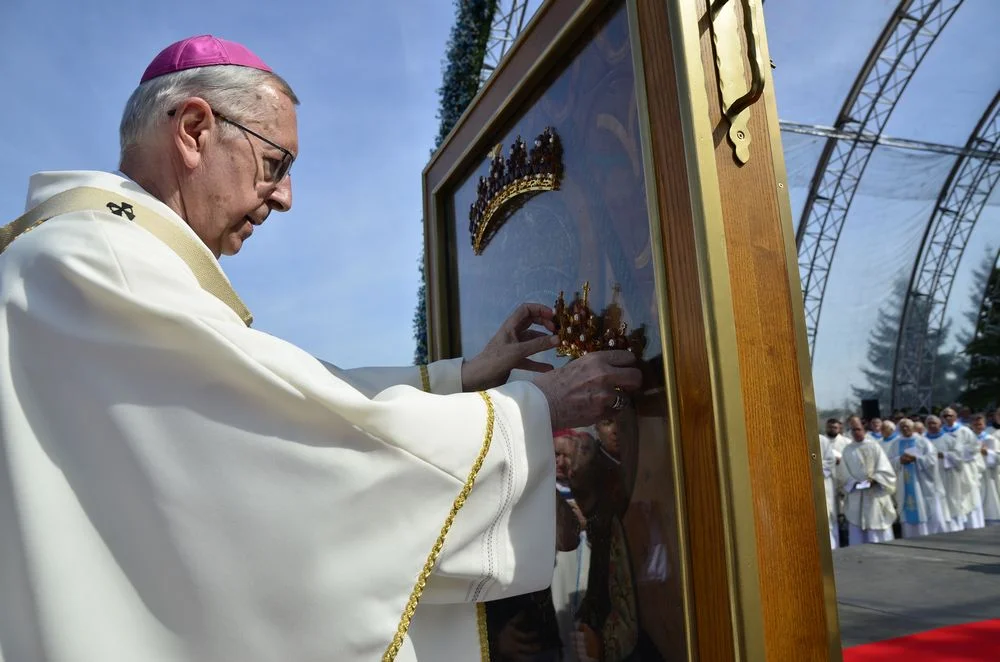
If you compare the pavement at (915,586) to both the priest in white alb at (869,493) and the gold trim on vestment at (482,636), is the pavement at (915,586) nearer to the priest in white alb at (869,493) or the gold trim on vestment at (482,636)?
the priest in white alb at (869,493)

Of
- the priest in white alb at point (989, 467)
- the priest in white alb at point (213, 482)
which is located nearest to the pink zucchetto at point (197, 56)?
the priest in white alb at point (213, 482)

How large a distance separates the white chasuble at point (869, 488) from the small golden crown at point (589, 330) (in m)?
12.0

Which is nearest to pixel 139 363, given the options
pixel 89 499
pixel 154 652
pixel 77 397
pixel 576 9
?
pixel 77 397

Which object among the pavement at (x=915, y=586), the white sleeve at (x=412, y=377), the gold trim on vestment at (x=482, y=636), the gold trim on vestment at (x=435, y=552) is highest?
the white sleeve at (x=412, y=377)

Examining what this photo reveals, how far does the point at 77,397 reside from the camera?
1.13m

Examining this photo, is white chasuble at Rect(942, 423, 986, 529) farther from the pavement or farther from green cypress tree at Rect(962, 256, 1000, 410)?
green cypress tree at Rect(962, 256, 1000, 410)

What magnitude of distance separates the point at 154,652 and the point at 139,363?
43 cm

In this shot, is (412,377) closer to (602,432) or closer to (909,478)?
(602,432)

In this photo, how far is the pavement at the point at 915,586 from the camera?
4840 millimetres

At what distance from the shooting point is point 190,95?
1.56 meters

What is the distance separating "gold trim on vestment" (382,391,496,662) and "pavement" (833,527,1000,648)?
13.4ft

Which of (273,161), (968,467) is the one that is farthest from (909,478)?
(273,161)

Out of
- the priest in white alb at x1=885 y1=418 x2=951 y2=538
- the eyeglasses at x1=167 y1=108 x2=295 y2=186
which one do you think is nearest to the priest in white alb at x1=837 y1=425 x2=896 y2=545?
the priest in white alb at x1=885 y1=418 x2=951 y2=538

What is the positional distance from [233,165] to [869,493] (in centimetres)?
1275
